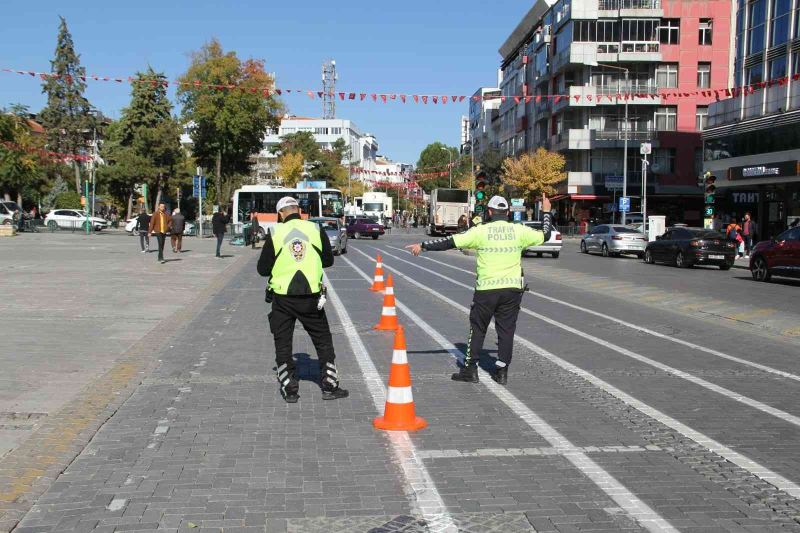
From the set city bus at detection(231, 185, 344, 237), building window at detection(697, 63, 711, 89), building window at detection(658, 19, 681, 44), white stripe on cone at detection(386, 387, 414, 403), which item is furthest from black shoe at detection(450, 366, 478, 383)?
building window at detection(697, 63, 711, 89)

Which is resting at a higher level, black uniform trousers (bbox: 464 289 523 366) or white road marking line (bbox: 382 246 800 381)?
black uniform trousers (bbox: 464 289 523 366)

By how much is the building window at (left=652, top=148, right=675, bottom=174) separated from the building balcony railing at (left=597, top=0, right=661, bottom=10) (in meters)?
10.8

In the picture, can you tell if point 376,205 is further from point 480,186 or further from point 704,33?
point 480,186

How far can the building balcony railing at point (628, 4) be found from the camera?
60.2 m

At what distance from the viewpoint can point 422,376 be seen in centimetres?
824

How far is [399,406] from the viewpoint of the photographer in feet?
20.2

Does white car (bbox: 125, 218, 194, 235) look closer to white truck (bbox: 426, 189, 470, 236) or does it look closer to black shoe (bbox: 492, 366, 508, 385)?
white truck (bbox: 426, 189, 470, 236)

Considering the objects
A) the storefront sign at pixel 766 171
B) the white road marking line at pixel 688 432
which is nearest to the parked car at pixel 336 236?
the storefront sign at pixel 766 171

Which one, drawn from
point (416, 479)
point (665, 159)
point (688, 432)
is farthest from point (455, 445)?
point (665, 159)

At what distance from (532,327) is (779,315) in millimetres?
5156

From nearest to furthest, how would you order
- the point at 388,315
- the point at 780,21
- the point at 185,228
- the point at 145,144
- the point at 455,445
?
the point at 455,445 < the point at 388,315 < the point at 780,21 < the point at 185,228 < the point at 145,144

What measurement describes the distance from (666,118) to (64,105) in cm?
5418

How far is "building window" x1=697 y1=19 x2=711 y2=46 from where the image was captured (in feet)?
200

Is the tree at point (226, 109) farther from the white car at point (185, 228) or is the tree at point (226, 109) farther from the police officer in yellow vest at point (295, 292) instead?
the police officer in yellow vest at point (295, 292)
